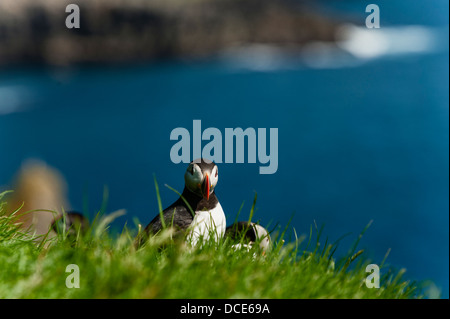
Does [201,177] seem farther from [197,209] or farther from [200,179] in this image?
[197,209]

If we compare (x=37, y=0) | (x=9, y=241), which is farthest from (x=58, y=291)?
(x=37, y=0)

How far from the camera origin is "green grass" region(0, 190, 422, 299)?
1.50m

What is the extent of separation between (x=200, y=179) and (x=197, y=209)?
0.42 feet

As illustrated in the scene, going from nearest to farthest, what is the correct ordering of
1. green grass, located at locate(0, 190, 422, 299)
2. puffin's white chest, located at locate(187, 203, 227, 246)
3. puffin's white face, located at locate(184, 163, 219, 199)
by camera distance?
green grass, located at locate(0, 190, 422, 299) < puffin's white chest, located at locate(187, 203, 227, 246) < puffin's white face, located at locate(184, 163, 219, 199)

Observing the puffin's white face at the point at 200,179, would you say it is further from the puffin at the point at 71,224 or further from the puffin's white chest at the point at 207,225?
the puffin at the point at 71,224

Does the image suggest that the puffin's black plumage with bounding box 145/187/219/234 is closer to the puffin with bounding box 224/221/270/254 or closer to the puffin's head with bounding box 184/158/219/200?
the puffin's head with bounding box 184/158/219/200

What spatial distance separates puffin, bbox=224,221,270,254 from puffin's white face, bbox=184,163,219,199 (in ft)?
0.60

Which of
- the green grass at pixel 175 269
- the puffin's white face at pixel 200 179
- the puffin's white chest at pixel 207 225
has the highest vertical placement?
the puffin's white face at pixel 200 179

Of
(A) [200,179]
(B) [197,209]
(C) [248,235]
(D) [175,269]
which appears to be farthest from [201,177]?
(D) [175,269]

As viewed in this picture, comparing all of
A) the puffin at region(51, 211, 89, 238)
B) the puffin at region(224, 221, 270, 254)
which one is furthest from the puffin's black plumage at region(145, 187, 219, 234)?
the puffin at region(51, 211, 89, 238)

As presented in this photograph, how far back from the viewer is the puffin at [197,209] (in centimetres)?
198

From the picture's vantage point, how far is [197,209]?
2062mm

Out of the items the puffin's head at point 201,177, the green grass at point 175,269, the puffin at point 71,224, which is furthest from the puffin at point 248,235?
the puffin at point 71,224
